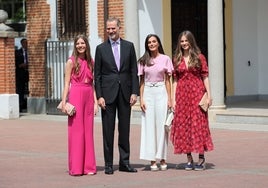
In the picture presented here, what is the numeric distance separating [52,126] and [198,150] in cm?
833

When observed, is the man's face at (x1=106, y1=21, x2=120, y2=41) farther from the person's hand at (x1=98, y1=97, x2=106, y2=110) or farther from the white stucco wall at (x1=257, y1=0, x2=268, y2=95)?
the white stucco wall at (x1=257, y1=0, x2=268, y2=95)

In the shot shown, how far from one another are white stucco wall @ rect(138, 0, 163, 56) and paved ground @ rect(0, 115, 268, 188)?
3754mm

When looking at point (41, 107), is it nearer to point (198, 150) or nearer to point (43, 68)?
point (43, 68)

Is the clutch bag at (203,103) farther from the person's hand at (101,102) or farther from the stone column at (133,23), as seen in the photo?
the stone column at (133,23)

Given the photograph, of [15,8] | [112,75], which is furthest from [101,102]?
[15,8]

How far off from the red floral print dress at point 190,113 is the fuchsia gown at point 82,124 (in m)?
1.22

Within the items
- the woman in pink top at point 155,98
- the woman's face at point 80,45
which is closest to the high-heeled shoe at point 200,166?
the woman in pink top at point 155,98

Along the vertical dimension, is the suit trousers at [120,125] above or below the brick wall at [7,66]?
below

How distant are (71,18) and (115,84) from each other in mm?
11200

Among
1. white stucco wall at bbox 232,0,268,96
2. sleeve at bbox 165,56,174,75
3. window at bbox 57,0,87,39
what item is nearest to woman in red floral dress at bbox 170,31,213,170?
sleeve at bbox 165,56,174,75

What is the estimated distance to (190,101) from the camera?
12102 mm

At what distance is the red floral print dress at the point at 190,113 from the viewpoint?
12.0 meters

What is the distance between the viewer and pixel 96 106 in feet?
39.7

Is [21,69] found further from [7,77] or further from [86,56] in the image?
[86,56]
